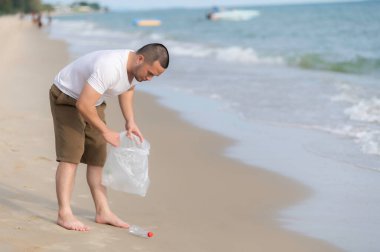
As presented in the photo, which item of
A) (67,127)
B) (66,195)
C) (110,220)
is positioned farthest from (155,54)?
(110,220)

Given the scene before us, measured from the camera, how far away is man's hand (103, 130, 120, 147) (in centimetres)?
409

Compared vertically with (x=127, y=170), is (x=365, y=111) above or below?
below

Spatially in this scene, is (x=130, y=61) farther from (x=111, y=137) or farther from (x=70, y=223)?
(x=70, y=223)

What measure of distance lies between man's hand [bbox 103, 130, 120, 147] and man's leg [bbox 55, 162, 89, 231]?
13.4 inches

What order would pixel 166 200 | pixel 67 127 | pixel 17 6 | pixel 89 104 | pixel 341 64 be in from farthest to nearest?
1. pixel 17 6
2. pixel 341 64
3. pixel 166 200
4. pixel 67 127
5. pixel 89 104

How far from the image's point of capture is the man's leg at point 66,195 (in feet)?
13.9

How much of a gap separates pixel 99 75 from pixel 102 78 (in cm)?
2

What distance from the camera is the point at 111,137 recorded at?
4.09 m

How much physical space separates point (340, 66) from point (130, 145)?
15.5 meters

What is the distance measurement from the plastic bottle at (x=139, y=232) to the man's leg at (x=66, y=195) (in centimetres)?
29

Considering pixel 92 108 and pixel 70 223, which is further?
pixel 70 223

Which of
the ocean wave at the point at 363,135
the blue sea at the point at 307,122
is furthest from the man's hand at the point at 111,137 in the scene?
the ocean wave at the point at 363,135

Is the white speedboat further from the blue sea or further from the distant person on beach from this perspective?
the distant person on beach

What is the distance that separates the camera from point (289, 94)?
11844 mm
